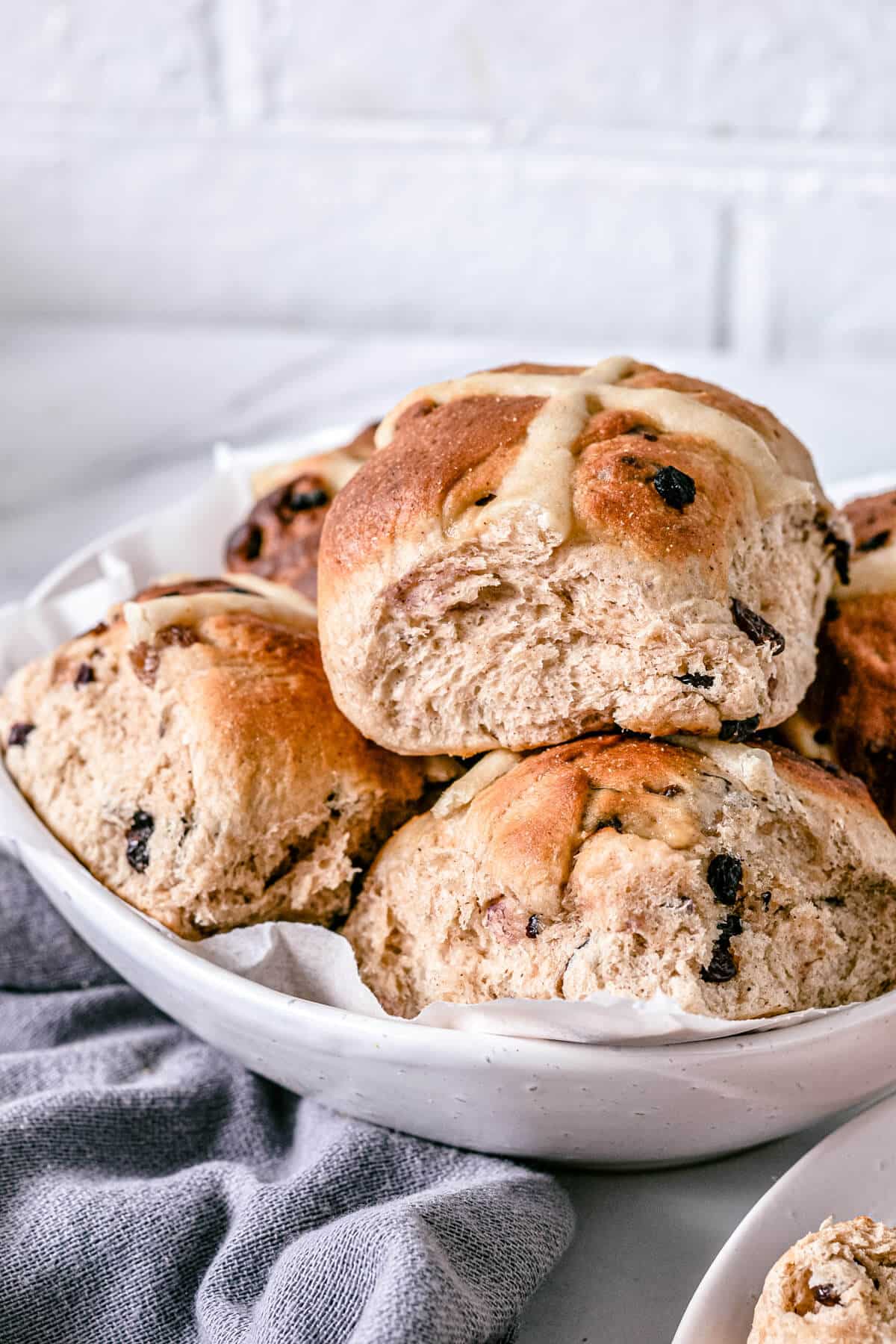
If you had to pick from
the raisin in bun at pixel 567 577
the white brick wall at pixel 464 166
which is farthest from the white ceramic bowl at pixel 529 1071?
the white brick wall at pixel 464 166

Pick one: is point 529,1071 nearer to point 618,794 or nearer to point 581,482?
point 618,794

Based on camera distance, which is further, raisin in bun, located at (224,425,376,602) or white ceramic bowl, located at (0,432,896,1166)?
raisin in bun, located at (224,425,376,602)

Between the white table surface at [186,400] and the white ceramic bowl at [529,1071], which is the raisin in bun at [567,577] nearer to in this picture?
the white ceramic bowl at [529,1071]

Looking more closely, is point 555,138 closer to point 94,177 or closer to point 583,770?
point 94,177

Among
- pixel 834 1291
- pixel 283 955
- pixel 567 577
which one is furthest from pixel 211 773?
pixel 834 1291

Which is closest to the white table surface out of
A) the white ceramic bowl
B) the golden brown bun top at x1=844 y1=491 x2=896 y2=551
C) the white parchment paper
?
the white parchment paper

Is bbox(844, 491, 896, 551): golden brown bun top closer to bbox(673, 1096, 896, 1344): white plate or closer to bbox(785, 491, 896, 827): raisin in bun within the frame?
bbox(785, 491, 896, 827): raisin in bun

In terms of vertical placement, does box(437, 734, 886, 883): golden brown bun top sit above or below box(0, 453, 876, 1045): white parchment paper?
above
